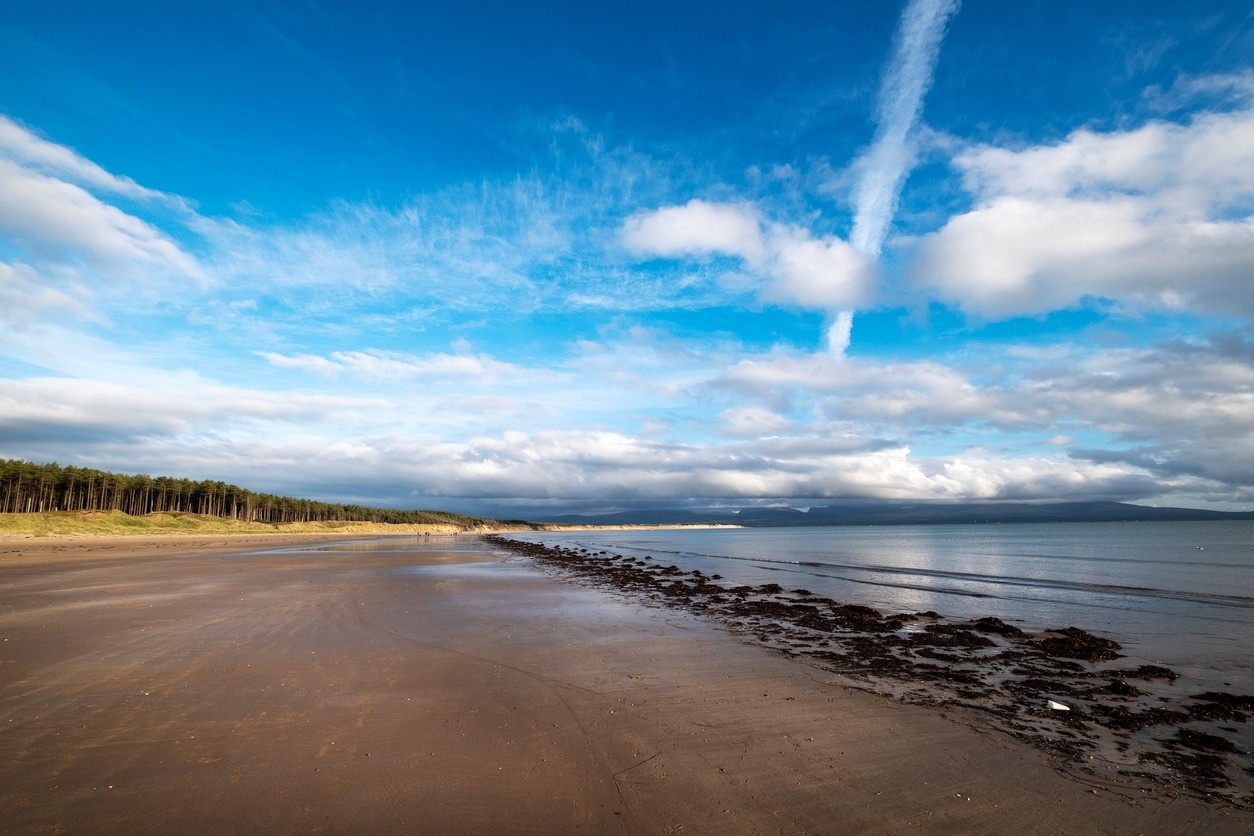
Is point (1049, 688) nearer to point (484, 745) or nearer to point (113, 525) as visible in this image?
point (484, 745)

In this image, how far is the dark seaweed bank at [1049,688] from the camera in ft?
24.2

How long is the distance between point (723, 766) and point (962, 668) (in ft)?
29.0

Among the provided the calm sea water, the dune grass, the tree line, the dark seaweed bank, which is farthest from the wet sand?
the tree line

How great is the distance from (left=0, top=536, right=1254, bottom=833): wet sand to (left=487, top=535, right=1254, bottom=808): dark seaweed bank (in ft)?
2.89

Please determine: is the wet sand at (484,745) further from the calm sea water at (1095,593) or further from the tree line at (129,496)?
the tree line at (129,496)

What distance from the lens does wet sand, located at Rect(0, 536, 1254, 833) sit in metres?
5.67

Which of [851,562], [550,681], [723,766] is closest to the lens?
[723,766]

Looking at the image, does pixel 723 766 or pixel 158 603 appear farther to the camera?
pixel 158 603

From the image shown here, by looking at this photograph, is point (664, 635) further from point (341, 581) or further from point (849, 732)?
point (341, 581)

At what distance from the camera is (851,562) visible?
4916 cm

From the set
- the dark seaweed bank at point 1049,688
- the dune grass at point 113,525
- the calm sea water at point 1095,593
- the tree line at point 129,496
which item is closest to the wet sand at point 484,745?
the dark seaweed bank at point 1049,688

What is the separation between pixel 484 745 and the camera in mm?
7367

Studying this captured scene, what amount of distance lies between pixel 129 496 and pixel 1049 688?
143 meters

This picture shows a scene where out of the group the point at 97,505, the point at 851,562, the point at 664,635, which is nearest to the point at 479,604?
the point at 664,635
